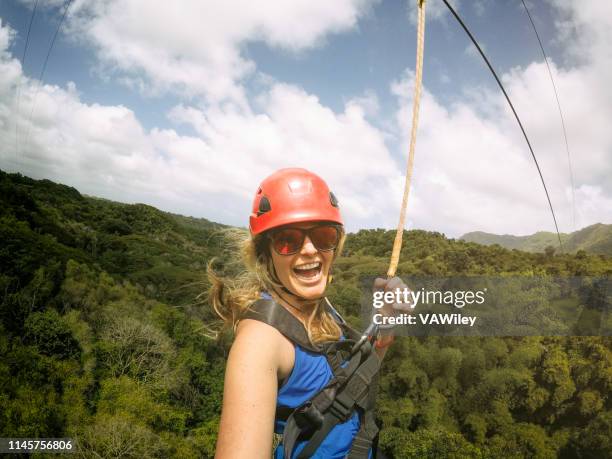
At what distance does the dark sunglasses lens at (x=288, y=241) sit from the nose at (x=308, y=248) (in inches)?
1.0

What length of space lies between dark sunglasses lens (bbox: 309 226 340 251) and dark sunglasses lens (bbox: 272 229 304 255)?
8 centimetres

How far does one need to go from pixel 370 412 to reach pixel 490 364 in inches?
2413

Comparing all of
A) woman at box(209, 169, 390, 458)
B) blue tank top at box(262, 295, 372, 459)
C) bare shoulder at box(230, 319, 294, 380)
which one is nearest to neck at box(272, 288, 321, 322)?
woman at box(209, 169, 390, 458)

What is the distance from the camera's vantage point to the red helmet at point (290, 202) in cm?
222

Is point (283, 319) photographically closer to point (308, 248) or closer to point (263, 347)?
point (263, 347)

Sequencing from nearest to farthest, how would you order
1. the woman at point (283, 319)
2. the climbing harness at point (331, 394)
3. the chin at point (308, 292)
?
the woman at point (283, 319), the climbing harness at point (331, 394), the chin at point (308, 292)

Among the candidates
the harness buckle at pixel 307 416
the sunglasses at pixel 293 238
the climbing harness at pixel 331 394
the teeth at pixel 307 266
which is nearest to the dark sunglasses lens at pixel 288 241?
the sunglasses at pixel 293 238

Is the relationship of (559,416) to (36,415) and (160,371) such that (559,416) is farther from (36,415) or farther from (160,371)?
(36,415)

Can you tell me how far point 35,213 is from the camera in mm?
68000

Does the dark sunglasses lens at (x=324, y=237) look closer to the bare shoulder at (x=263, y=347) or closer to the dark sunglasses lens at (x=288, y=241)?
the dark sunglasses lens at (x=288, y=241)

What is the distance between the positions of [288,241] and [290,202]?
235 millimetres

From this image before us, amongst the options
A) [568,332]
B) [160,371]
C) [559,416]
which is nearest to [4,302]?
[160,371]

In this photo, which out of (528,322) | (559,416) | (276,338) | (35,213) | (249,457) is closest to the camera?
(249,457)

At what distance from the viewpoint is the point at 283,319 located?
70.8 inches
